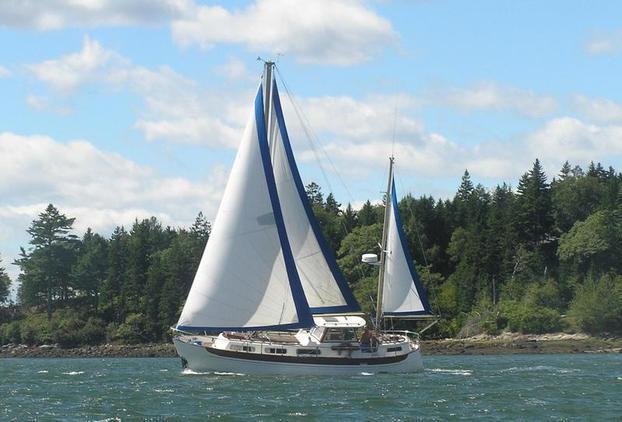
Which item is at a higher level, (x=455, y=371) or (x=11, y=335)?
(x=11, y=335)

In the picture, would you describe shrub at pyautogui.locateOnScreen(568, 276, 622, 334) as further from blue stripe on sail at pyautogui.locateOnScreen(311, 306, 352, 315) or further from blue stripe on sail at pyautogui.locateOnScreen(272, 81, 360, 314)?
blue stripe on sail at pyautogui.locateOnScreen(311, 306, 352, 315)

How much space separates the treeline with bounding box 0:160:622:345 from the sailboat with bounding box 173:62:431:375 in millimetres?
52603

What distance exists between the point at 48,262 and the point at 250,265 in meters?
93.8

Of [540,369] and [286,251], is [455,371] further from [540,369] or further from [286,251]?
[286,251]

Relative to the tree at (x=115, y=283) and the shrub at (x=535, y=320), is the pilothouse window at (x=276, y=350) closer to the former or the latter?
the shrub at (x=535, y=320)

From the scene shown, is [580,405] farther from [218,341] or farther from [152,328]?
[152,328]

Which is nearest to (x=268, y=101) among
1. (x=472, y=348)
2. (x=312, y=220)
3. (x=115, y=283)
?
(x=312, y=220)

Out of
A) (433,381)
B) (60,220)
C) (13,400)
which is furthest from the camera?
Result: (60,220)

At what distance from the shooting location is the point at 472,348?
103m

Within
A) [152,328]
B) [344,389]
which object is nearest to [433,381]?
[344,389]

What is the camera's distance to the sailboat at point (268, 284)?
54938 millimetres

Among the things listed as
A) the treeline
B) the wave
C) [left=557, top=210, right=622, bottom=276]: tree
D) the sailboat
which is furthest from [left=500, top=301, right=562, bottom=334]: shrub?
the sailboat

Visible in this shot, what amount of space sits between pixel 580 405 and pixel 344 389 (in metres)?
10.7

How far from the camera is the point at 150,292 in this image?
13475 cm
